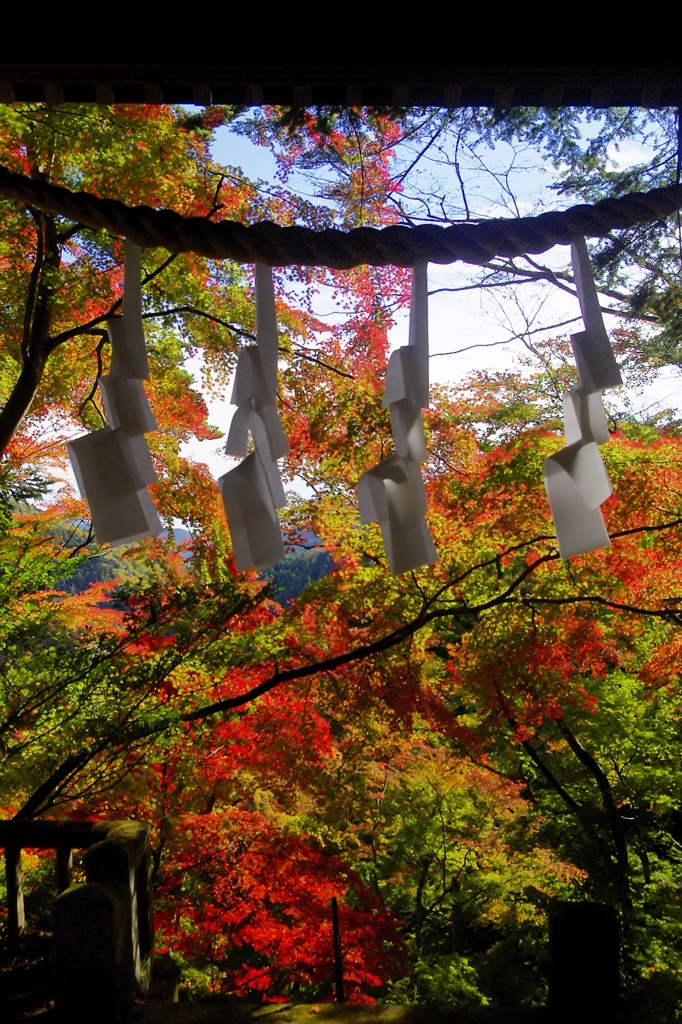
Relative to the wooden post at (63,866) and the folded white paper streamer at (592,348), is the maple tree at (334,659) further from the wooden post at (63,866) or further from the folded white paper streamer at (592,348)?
the folded white paper streamer at (592,348)

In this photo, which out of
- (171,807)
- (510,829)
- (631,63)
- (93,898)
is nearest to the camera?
(631,63)

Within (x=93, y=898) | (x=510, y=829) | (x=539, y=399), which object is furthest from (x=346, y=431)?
(x=510, y=829)

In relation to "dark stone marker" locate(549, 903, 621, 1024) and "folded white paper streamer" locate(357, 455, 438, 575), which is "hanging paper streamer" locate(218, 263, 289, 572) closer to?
"folded white paper streamer" locate(357, 455, 438, 575)

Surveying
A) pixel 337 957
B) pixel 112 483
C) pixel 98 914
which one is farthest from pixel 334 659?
pixel 112 483

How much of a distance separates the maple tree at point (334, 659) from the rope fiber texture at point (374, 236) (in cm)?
236

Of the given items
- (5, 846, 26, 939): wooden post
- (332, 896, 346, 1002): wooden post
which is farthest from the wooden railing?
(332, 896, 346, 1002): wooden post

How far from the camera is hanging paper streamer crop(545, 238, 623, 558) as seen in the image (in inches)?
40.9

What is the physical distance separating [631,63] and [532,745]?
21.5ft

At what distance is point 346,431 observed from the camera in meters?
4.40

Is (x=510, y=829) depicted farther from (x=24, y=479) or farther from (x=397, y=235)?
(x=397, y=235)

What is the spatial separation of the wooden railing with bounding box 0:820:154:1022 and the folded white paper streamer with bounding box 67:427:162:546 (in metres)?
1.59

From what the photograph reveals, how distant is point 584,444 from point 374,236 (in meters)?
0.43

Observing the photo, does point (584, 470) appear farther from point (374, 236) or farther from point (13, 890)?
point (13, 890)

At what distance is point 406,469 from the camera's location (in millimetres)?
1037
